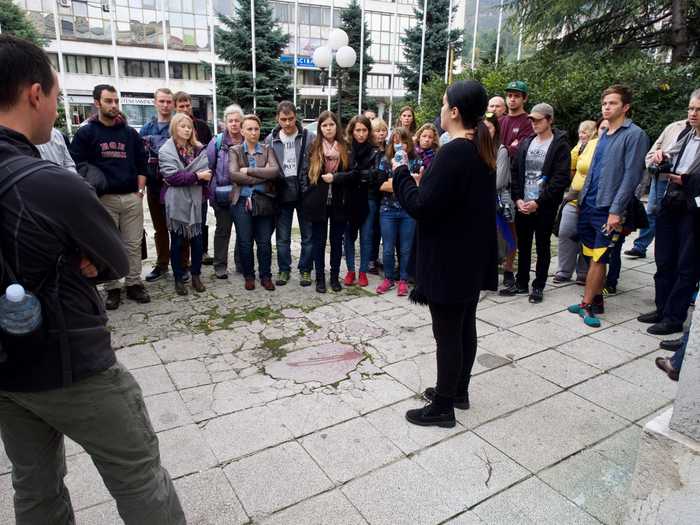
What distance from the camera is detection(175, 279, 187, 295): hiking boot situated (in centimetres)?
530

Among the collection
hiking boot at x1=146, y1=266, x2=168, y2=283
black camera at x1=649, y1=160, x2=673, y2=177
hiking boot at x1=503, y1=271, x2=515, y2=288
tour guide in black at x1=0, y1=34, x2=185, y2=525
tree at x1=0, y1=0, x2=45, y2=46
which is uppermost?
tree at x1=0, y1=0, x2=45, y2=46

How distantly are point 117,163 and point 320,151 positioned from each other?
2.03m

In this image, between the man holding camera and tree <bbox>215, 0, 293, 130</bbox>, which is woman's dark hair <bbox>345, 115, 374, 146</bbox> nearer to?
the man holding camera

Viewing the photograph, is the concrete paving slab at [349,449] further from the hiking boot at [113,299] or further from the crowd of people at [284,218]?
→ the hiking boot at [113,299]

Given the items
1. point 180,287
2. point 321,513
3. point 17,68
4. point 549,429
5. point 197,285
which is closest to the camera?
point 17,68

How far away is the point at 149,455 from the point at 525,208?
4.42 m

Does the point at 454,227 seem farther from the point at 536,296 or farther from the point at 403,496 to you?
the point at 536,296

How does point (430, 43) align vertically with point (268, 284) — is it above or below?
above

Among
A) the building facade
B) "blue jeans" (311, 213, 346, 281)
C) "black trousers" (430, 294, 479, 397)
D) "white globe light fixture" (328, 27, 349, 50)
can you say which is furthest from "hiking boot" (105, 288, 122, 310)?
the building facade

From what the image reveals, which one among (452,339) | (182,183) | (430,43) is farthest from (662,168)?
(430,43)

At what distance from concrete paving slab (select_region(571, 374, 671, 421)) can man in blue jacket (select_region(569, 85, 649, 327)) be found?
3.74 feet

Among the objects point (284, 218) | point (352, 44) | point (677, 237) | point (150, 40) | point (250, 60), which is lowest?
point (284, 218)

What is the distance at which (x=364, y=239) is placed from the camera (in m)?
5.80

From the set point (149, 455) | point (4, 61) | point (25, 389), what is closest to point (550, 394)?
point (149, 455)
